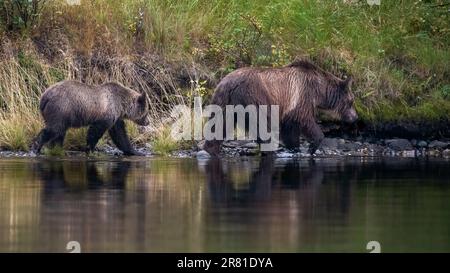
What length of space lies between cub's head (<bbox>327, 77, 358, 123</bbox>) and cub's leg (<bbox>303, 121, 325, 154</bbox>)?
0.73 m

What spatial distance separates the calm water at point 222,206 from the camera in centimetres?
967

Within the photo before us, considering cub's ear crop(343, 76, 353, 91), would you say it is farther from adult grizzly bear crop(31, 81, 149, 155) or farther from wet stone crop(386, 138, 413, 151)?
adult grizzly bear crop(31, 81, 149, 155)

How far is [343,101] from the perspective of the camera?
19234mm

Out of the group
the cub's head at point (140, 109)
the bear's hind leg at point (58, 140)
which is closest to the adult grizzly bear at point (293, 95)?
the cub's head at point (140, 109)

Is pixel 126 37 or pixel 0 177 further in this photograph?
pixel 126 37

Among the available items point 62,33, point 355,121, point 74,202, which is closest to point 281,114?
point 355,121

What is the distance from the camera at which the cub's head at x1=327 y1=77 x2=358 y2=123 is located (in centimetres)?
1919

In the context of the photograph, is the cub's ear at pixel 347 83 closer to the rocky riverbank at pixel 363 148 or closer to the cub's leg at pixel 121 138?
the rocky riverbank at pixel 363 148

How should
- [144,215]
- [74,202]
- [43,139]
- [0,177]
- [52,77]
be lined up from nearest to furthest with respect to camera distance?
[144,215]
[74,202]
[0,177]
[43,139]
[52,77]

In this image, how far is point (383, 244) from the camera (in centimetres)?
961

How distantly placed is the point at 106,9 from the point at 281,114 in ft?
14.4

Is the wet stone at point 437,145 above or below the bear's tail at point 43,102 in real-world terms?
below
